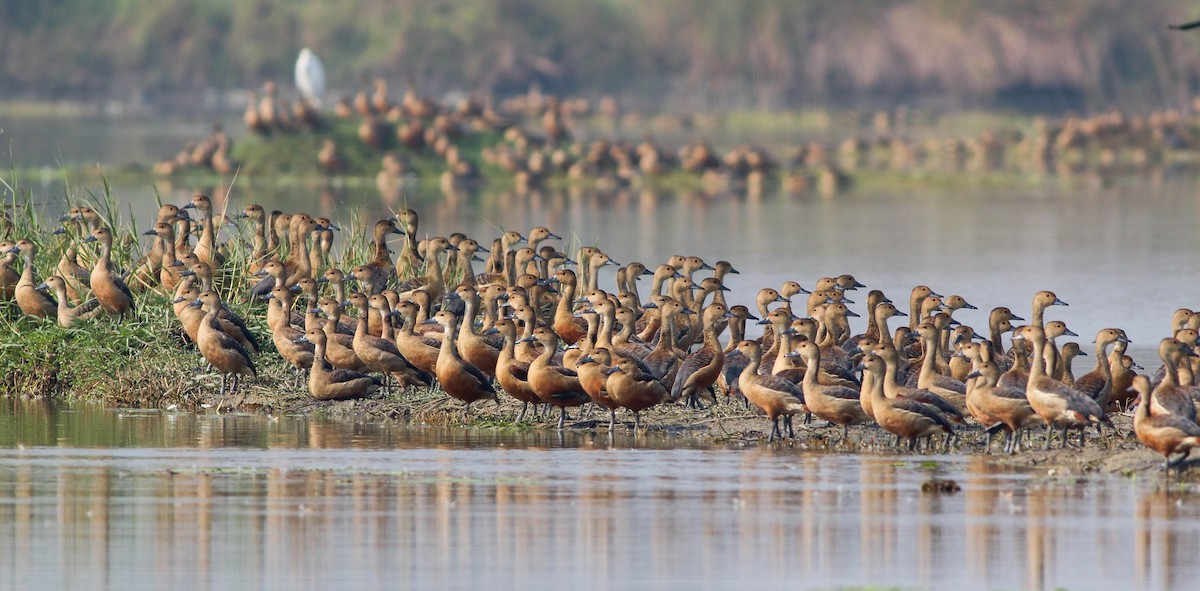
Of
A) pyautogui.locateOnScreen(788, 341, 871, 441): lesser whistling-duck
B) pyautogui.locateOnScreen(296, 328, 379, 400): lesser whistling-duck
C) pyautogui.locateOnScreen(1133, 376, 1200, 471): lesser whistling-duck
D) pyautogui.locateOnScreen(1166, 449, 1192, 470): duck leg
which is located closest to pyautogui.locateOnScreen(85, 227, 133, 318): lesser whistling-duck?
pyautogui.locateOnScreen(296, 328, 379, 400): lesser whistling-duck

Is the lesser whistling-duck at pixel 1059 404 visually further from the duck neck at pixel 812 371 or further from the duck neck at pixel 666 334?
the duck neck at pixel 666 334

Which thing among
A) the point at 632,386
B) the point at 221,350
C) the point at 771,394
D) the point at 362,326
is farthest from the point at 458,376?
the point at 771,394

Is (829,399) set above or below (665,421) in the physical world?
above

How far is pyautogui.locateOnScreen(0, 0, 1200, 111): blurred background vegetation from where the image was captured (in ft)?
219

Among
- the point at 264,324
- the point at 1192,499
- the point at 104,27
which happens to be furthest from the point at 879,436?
the point at 104,27

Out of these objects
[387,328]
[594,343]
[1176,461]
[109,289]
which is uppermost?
[109,289]

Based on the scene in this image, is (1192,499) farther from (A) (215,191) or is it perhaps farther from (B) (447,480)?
(A) (215,191)

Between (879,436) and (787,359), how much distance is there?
2.85 feet

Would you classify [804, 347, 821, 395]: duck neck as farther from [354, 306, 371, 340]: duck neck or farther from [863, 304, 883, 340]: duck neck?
[354, 306, 371, 340]: duck neck

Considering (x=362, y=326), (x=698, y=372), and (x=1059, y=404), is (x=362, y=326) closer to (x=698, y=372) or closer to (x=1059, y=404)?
(x=698, y=372)

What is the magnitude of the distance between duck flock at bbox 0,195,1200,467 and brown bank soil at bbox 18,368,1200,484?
0.11 metres

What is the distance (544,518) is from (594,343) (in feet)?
15.1

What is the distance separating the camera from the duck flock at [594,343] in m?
13.8

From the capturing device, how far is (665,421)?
14.9 m
